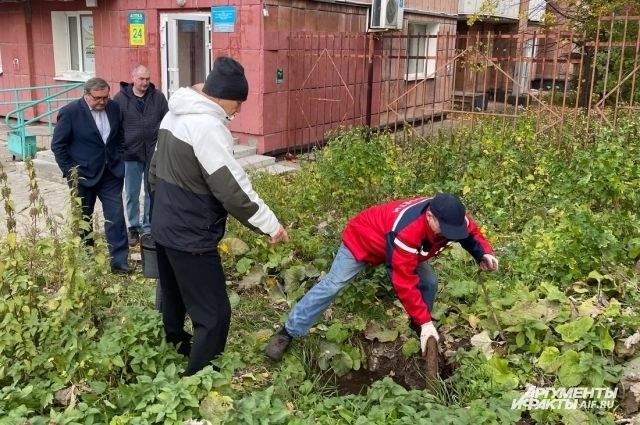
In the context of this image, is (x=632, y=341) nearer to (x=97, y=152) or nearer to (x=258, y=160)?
(x=97, y=152)

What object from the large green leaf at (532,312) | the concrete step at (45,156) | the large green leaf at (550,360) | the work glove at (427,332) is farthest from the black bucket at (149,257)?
the concrete step at (45,156)

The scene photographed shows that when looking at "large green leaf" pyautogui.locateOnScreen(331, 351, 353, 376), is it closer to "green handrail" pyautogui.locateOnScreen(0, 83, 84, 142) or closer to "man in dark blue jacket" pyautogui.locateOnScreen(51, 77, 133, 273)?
"man in dark blue jacket" pyautogui.locateOnScreen(51, 77, 133, 273)

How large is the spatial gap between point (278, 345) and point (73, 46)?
10195 mm

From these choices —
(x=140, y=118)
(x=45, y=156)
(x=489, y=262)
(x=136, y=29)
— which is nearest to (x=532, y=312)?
(x=489, y=262)

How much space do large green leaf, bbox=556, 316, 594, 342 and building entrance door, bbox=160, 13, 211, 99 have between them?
749 cm

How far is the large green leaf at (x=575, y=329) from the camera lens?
346cm

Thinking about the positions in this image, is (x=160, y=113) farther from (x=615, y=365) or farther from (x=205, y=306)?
→ (x=615, y=365)

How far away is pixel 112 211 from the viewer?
5043 millimetres

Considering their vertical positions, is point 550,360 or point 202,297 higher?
point 202,297

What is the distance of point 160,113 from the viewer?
225 inches

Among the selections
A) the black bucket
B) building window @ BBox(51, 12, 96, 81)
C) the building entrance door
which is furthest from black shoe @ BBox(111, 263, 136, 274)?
building window @ BBox(51, 12, 96, 81)

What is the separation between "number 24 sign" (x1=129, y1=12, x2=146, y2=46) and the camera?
33.3ft

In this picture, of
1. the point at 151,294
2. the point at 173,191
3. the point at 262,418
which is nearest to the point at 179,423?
the point at 262,418

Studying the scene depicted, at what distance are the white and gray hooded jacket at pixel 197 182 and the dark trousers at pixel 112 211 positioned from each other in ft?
6.53
